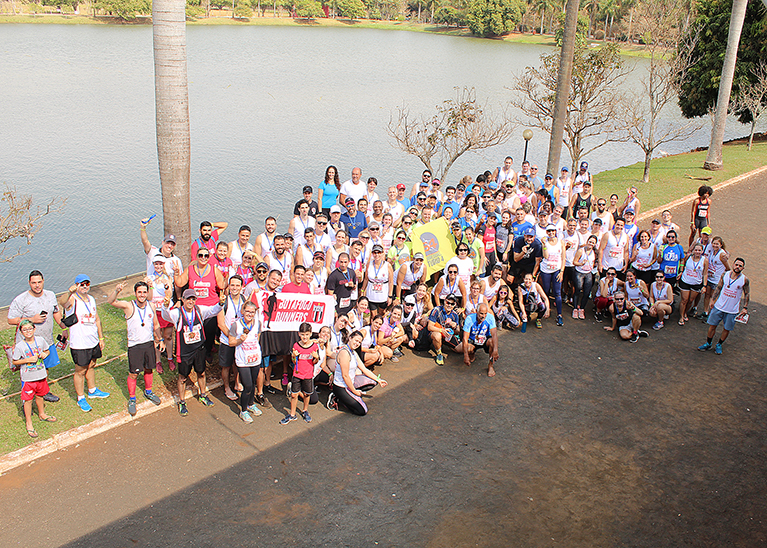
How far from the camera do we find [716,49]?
33.1 m

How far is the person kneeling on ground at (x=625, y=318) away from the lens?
39.0 ft

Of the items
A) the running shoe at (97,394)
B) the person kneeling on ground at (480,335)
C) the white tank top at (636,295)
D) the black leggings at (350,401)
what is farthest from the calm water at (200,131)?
the white tank top at (636,295)

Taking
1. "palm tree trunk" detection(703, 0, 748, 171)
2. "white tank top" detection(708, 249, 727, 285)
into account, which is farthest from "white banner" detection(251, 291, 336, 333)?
"palm tree trunk" detection(703, 0, 748, 171)

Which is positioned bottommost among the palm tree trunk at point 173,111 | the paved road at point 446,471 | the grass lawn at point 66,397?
the paved road at point 446,471

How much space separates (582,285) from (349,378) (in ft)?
19.0

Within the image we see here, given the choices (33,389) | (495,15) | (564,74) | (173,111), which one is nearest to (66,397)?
(33,389)

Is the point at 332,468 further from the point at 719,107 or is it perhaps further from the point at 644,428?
the point at 719,107

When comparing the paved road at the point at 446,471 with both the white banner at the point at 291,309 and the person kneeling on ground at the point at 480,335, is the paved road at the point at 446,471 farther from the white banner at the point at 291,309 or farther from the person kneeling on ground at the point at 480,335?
the white banner at the point at 291,309

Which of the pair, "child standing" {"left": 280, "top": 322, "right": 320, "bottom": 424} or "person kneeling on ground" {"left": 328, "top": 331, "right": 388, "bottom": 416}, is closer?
"child standing" {"left": 280, "top": 322, "right": 320, "bottom": 424}

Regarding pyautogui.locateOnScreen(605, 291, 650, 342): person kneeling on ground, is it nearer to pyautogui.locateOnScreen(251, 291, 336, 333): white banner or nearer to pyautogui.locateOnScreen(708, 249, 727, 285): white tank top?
pyautogui.locateOnScreen(708, 249, 727, 285): white tank top

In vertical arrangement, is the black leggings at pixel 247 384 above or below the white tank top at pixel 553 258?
below

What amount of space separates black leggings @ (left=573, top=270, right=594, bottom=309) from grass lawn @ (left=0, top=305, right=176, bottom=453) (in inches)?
308

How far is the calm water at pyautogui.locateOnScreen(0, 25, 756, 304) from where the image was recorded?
69.3 feet

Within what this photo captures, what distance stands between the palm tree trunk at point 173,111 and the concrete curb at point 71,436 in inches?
134
